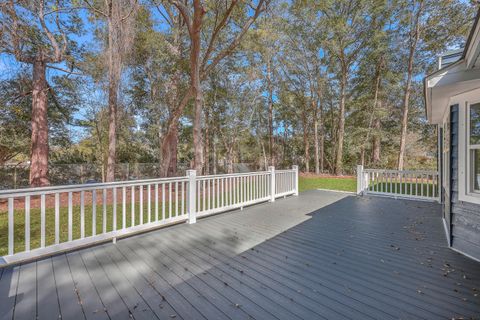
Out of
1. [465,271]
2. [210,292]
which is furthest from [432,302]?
[210,292]

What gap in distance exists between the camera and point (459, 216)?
2.81m

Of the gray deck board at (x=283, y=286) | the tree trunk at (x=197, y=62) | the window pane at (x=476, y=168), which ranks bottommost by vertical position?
the gray deck board at (x=283, y=286)

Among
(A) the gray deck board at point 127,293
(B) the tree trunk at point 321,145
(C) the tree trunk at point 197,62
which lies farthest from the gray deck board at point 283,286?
(B) the tree trunk at point 321,145

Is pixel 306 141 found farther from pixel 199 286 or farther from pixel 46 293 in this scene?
pixel 46 293

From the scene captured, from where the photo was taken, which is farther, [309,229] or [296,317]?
[309,229]

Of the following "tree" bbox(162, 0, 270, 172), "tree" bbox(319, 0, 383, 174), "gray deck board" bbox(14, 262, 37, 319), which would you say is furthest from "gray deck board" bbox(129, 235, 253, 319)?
"tree" bbox(319, 0, 383, 174)

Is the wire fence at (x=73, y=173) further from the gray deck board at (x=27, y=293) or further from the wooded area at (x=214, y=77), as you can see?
→ the gray deck board at (x=27, y=293)

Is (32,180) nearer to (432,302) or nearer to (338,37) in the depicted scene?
(432,302)

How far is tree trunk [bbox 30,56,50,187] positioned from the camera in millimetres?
7621

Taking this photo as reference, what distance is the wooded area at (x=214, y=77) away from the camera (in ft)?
22.4

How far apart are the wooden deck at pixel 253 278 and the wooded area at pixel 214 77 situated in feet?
14.1

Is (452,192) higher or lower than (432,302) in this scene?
higher

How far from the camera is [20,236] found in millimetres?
3770

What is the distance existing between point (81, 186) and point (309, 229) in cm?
331
